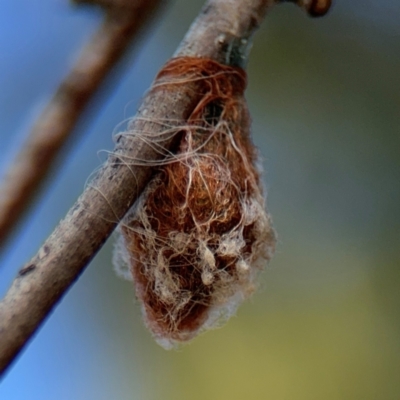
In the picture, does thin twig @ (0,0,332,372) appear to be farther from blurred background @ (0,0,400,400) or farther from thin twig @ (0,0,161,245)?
blurred background @ (0,0,400,400)

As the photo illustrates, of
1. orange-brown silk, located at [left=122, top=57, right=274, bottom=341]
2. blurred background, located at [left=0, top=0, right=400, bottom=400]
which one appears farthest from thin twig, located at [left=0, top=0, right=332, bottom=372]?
blurred background, located at [left=0, top=0, right=400, bottom=400]

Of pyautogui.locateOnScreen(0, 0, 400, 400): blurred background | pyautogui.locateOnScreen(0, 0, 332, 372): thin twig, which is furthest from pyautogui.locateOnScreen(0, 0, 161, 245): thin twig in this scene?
pyautogui.locateOnScreen(0, 0, 400, 400): blurred background

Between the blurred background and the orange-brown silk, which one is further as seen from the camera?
the blurred background

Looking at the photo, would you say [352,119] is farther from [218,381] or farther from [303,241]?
[218,381]

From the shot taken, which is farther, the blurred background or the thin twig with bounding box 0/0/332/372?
the blurred background

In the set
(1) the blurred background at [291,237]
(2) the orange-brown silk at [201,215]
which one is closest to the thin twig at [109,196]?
(2) the orange-brown silk at [201,215]

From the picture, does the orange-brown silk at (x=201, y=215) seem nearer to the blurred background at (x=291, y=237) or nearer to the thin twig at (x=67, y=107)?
the thin twig at (x=67, y=107)

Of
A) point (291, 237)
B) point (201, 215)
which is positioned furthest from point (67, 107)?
point (291, 237)
